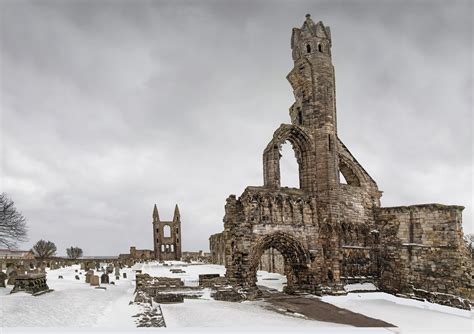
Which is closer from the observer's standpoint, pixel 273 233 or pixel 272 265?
pixel 273 233

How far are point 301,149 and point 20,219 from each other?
19198 mm

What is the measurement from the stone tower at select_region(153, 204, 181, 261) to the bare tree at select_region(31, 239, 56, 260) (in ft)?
55.1

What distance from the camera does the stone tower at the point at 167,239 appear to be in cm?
6143

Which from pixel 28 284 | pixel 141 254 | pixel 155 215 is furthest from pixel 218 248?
pixel 28 284

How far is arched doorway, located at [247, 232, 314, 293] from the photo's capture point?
735 inches

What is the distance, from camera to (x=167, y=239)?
205 feet

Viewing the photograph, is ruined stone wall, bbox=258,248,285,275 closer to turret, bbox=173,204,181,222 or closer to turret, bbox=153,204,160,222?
turret, bbox=173,204,181,222

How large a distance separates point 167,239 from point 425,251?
4876cm

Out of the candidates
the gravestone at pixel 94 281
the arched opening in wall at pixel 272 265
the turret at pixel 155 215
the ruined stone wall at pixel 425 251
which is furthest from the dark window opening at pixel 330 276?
the turret at pixel 155 215

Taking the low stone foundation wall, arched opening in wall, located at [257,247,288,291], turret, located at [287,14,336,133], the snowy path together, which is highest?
turret, located at [287,14,336,133]

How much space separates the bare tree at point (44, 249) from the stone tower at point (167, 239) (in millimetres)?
16789

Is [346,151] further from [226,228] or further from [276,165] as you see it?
[226,228]

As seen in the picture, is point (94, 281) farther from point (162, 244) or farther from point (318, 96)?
point (162, 244)

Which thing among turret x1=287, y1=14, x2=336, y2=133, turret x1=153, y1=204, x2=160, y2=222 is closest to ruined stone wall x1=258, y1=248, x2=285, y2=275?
turret x1=287, y1=14, x2=336, y2=133
